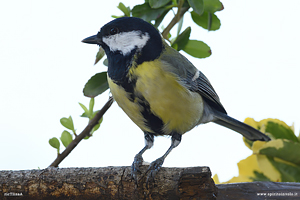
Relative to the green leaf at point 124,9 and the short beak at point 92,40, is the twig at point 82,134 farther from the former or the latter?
the green leaf at point 124,9

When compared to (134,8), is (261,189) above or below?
below

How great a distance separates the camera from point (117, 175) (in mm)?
815

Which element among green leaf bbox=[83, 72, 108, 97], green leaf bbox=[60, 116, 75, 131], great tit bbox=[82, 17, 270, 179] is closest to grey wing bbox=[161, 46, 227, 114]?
great tit bbox=[82, 17, 270, 179]

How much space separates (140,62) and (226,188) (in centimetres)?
41

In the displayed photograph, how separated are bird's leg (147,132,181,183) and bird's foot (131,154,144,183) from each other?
0.03 m

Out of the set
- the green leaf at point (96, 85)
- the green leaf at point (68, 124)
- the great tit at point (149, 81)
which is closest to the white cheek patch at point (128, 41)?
the great tit at point (149, 81)

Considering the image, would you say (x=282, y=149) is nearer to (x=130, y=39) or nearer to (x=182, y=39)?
(x=182, y=39)

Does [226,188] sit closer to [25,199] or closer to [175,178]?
[175,178]

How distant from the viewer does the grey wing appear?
0.94m

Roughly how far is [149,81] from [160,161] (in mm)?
222

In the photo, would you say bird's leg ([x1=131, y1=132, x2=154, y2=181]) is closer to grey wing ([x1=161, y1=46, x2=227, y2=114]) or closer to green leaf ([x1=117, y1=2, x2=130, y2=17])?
grey wing ([x1=161, y1=46, x2=227, y2=114])

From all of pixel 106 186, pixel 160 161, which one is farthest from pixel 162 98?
pixel 106 186

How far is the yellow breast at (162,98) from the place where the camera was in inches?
34.0

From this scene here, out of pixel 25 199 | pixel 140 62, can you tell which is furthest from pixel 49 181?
pixel 140 62
